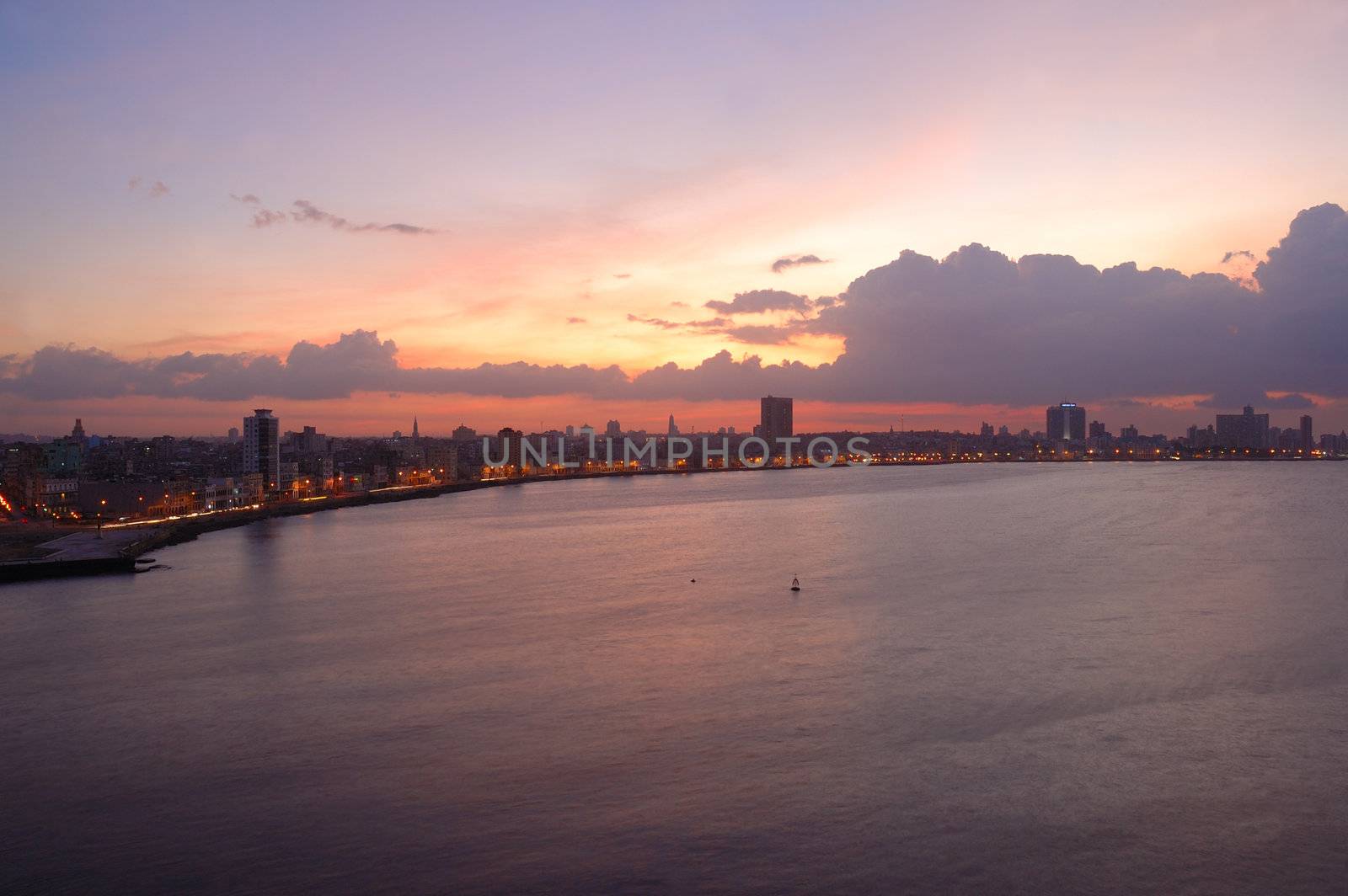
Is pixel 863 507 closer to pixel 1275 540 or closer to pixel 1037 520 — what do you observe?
pixel 1037 520

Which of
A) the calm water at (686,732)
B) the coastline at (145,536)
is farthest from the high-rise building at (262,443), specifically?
the calm water at (686,732)

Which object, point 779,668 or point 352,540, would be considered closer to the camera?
point 779,668

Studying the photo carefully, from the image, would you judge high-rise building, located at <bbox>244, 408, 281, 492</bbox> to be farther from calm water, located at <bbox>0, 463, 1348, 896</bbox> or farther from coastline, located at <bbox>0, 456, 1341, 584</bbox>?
calm water, located at <bbox>0, 463, 1348, 896</bbox>

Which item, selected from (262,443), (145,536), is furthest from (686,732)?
(262,443)

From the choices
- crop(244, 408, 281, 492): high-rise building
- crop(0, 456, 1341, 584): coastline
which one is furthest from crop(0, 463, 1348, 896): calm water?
crop(244, 408, 281, 492): high-rise building

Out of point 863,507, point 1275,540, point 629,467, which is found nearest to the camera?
point 1275,540

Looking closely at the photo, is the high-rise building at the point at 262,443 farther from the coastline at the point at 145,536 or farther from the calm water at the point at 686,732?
the calm water at the point at 686,732

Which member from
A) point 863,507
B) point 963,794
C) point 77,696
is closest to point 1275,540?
point 863,507
